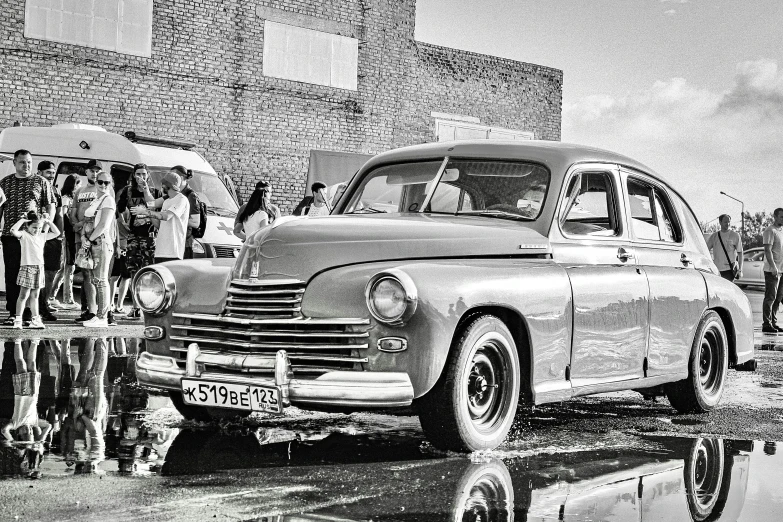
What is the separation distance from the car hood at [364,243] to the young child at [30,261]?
239 inches

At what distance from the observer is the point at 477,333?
558 centimetres

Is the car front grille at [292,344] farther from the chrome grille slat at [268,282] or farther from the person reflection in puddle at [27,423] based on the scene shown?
the person reflection in puddle at [27,423]

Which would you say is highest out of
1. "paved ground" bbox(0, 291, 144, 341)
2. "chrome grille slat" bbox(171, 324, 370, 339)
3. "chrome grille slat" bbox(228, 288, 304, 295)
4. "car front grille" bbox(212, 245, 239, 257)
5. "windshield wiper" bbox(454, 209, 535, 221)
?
"windshield wiper" bbox(454, 209, 535, 221)

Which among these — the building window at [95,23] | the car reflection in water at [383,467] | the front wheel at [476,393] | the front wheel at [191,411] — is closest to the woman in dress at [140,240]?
the car reflection in water at [383,467]

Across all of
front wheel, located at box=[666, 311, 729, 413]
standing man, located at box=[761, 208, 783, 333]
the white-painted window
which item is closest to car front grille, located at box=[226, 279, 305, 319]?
front wheel, located at box=[666, 311, 729, 413]

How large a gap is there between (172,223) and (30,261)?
1.92 metres

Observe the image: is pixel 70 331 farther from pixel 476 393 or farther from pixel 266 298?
pixel 476 393

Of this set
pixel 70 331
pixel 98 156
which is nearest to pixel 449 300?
pixel 70 331

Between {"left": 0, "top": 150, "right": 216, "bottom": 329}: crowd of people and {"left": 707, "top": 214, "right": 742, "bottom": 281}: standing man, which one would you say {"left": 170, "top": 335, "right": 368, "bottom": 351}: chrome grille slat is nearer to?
{"left": 0, "top": 150, "right": 216, "bottom": 329}: crowd of people

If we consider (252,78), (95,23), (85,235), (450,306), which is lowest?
(450,306)

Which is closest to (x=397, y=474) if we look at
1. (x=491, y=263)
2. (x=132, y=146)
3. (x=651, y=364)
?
(x=491, y=263)

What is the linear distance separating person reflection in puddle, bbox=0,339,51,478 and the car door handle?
352cm

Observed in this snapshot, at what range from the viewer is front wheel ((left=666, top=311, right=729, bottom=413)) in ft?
25.1

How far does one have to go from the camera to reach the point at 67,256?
14594 mm
